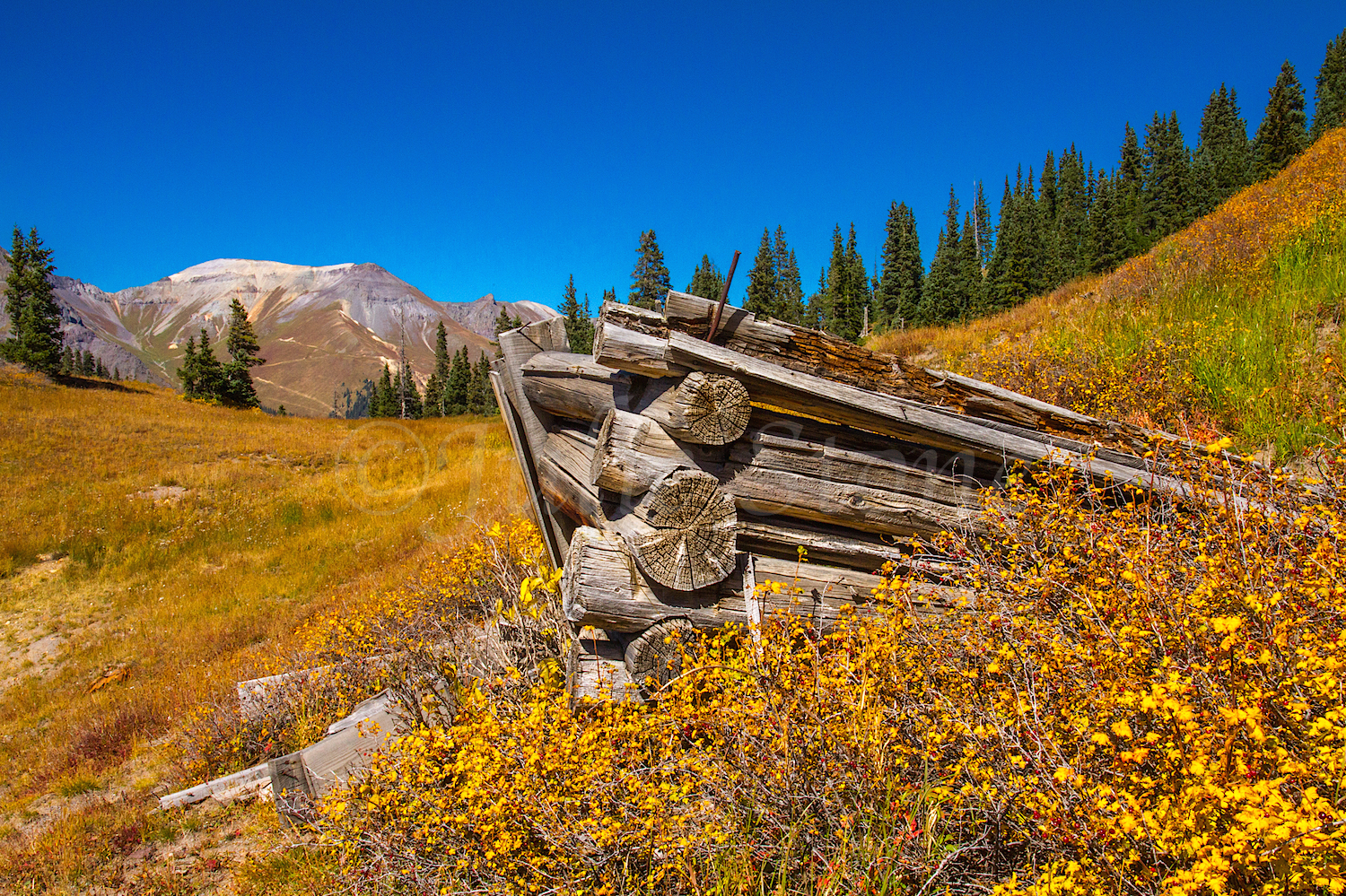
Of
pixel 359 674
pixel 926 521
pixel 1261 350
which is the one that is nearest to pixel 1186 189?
pixel 1261 350

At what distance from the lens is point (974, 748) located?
2322 mm

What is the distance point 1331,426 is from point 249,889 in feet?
28.7

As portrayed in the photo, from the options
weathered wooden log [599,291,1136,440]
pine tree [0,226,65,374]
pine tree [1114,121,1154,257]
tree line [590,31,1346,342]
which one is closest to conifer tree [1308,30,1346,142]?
tree line [590,31,1346,342]

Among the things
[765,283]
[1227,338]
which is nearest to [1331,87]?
[765,283]

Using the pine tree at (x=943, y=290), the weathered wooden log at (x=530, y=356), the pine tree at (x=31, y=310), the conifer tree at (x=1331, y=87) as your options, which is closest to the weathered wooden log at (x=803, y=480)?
the weathered wooden log at (x=530, y=356)

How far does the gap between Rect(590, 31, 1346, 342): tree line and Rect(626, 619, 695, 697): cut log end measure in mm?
24364

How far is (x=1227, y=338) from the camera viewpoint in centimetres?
651

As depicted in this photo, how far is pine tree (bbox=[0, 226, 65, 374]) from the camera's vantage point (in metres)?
35.2

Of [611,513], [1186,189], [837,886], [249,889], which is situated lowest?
[249,889]

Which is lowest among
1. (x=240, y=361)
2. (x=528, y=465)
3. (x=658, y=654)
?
(x=658, y=654)

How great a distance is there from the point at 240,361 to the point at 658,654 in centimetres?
4246

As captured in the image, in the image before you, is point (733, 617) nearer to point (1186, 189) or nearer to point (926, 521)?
point (926, 521)

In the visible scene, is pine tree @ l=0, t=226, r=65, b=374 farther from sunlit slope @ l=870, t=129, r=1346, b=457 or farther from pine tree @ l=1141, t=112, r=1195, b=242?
pine tree @ l=1141, t=112, r=1195, b=242

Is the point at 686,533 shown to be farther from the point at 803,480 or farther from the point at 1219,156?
the point at 1219,156
